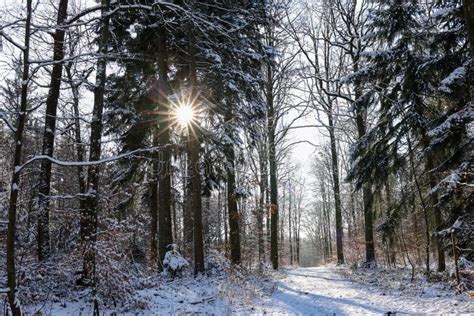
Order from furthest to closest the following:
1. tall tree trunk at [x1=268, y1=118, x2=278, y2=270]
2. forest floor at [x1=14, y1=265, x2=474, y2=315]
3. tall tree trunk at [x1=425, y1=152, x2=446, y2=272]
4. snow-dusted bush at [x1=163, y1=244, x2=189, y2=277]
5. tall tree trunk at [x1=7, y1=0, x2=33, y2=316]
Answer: tall tree trunk at [x1=268, y1=118, x2=278, y2=270], snow-dusted bush at [x1=163, y1=244, x2=189, y2=277], tall tree trunk at [x1=425, y1=152, x2=446, y2=272], forest floor at [x1=14, y1=265, x2=474, y2=315], tall tree trunk at [x1=7, y1=0, x2=33, y2=316]

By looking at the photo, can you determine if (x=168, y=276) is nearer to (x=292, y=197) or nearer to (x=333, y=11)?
(x=333, y=11)

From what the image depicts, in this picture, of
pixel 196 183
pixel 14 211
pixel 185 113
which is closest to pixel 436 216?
pixel 196 183

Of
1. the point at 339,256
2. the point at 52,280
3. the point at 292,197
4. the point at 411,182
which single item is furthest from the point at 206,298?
the point at 292,197

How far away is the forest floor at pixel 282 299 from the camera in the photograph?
630cm

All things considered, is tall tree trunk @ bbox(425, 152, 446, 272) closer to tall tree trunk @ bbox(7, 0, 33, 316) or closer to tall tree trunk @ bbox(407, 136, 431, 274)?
tall tree trunk @ bbox(407, 136, 431, 274)

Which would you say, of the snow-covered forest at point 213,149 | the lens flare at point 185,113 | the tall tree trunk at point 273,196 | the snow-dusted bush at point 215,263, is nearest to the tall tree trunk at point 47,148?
the snow-covered forest at point 213,149

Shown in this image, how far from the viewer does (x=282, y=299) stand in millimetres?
8031

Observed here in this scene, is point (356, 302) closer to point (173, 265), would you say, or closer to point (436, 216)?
point (436, 216)

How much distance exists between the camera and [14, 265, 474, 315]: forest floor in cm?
630

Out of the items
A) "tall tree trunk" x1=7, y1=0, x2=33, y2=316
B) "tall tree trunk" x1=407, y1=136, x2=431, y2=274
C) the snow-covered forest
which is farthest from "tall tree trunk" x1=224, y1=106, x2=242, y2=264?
"tall tree trunk" x1=7, y1=0, x2=33, y2=316

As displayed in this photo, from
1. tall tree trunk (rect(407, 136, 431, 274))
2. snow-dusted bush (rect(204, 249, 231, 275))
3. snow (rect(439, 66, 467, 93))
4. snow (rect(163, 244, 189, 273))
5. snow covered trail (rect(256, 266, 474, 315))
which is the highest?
snow (rect(439, 66, 467, 93))

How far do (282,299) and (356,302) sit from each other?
1.69 m

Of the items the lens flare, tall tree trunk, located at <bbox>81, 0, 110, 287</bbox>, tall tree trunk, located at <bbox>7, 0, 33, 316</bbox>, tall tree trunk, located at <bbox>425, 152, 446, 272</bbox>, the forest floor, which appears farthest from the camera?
the lens flare

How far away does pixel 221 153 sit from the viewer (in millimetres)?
11234
